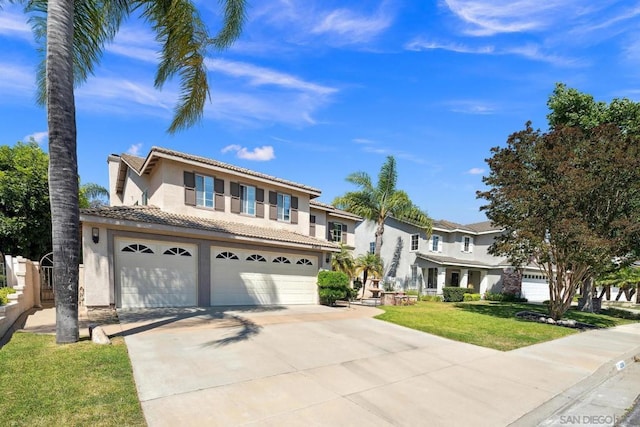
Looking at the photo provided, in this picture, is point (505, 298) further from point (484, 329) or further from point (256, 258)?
point (256, 258)

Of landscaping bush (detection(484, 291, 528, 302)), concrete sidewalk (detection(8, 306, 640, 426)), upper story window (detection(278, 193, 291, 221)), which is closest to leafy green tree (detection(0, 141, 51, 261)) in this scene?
concrete sidewalk (detection(8, 306, 640, 426))

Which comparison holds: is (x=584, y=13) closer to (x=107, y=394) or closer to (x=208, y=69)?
(x=208, y=69)

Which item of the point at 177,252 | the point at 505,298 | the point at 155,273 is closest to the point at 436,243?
the point at 505,298

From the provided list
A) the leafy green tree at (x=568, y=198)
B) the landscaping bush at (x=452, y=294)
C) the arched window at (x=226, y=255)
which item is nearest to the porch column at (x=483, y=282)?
the landscaping bush at (x=452, y=294)

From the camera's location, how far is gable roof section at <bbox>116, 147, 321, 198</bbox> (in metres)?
12.5

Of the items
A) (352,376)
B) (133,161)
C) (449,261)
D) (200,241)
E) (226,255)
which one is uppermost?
(133,161)

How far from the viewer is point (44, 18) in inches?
349

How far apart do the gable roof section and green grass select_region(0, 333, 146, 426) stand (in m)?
7.78

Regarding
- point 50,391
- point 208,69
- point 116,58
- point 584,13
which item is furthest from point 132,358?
point 584,13

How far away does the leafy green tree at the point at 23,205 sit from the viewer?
Answer: 1515cm

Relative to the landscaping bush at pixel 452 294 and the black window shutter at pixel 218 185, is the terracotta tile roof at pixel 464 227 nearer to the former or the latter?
the landscaping bush at pixel 452 294

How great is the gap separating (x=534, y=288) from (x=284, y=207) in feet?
85.5

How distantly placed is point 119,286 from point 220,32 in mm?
8789

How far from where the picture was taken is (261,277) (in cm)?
1371
